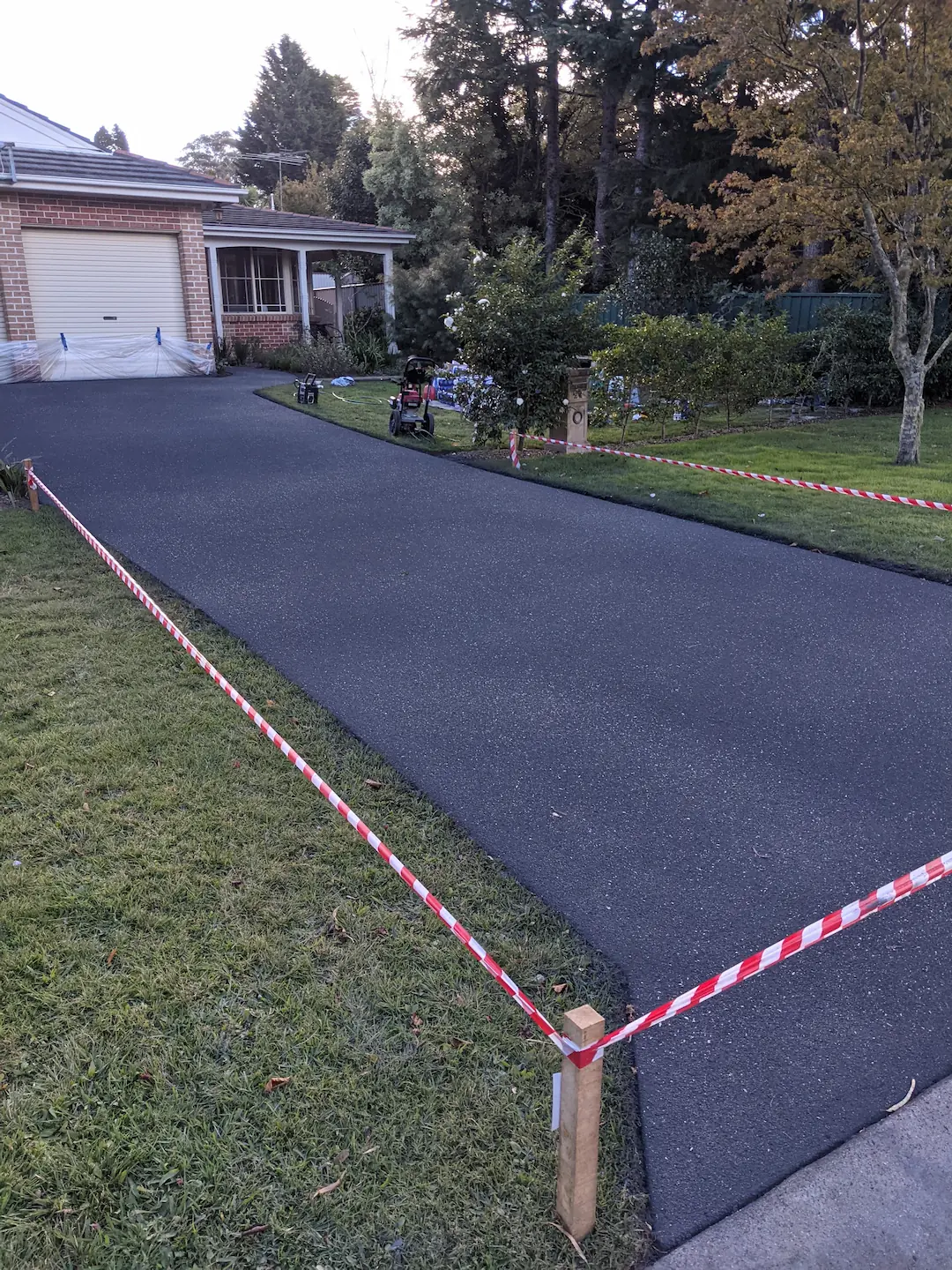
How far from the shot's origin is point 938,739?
4902 mm

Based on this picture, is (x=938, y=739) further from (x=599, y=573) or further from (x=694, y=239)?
(x=694, y=239)

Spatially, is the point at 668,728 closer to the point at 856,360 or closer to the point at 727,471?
the point at 727,471

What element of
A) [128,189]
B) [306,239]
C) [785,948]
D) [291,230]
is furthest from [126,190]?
[785,948]

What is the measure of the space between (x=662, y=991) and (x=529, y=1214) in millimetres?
926

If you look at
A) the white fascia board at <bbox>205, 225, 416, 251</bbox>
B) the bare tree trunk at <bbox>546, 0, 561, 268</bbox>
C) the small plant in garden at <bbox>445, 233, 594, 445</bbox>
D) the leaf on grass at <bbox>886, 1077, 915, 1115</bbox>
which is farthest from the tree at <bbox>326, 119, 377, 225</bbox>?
the leaf on grass at <bbox>886, 1077, 915, 1115</bbox>

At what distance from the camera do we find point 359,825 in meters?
3.49

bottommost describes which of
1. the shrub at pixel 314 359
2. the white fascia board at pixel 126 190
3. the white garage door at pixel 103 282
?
the shrub at pixel 314 359

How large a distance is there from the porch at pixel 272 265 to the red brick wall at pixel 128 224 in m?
1.39

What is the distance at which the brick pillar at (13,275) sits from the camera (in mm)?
18672

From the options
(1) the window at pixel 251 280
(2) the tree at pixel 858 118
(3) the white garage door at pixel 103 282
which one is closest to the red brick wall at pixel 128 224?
(3) the white garage door at pixel 103 282

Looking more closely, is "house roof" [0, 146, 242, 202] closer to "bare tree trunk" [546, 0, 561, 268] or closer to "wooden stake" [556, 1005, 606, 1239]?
"bare tree trunk" [546, 0, 561, 268]

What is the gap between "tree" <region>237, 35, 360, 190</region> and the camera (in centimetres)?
6469

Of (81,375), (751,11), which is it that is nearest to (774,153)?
(751,11)

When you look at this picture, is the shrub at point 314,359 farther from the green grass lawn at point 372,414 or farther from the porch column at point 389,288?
the porch column at point 389,288
